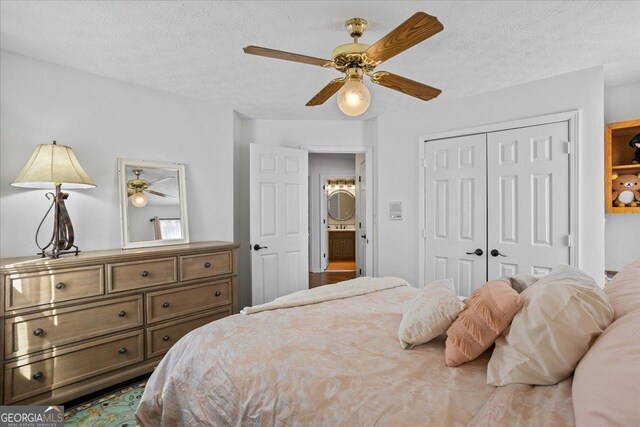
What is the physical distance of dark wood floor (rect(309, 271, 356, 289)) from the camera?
238 inches

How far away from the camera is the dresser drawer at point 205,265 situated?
2814mm

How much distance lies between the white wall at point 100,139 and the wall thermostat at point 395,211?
1878 millimetres

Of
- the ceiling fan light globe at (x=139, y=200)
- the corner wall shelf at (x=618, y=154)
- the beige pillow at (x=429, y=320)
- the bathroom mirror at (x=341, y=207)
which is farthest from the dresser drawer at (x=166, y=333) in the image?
the bathroom mirror at (x=341, y=207)

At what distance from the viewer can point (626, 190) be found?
9.29ft

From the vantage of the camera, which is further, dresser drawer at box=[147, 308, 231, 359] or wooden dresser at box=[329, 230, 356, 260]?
wooden dresser at box=[329, 230, 356, 260]

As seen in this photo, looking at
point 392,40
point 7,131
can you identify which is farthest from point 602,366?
point 7,131

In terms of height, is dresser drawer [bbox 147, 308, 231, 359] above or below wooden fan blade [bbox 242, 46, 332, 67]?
below

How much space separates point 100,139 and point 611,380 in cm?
345

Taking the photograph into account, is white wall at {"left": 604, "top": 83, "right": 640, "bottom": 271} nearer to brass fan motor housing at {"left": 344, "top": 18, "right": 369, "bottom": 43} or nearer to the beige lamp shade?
brass fan motor housing at {"left": 344, "top": 18, "right": 369, "bottom": 43}

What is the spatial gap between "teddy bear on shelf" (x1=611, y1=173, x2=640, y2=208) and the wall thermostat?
1920 mm

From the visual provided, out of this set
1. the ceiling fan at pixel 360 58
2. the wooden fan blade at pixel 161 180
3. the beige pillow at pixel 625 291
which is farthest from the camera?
the wooden fan blade at pixel 161 180

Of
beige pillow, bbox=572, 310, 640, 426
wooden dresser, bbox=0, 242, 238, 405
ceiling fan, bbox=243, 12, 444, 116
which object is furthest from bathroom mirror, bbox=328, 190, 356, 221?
beige pillow, bbox=572, 310, 640, 426

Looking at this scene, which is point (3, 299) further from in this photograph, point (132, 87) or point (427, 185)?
point (427, 185)

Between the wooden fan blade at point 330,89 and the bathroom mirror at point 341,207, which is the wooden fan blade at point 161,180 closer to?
the wooden fan blade at point 330,89
